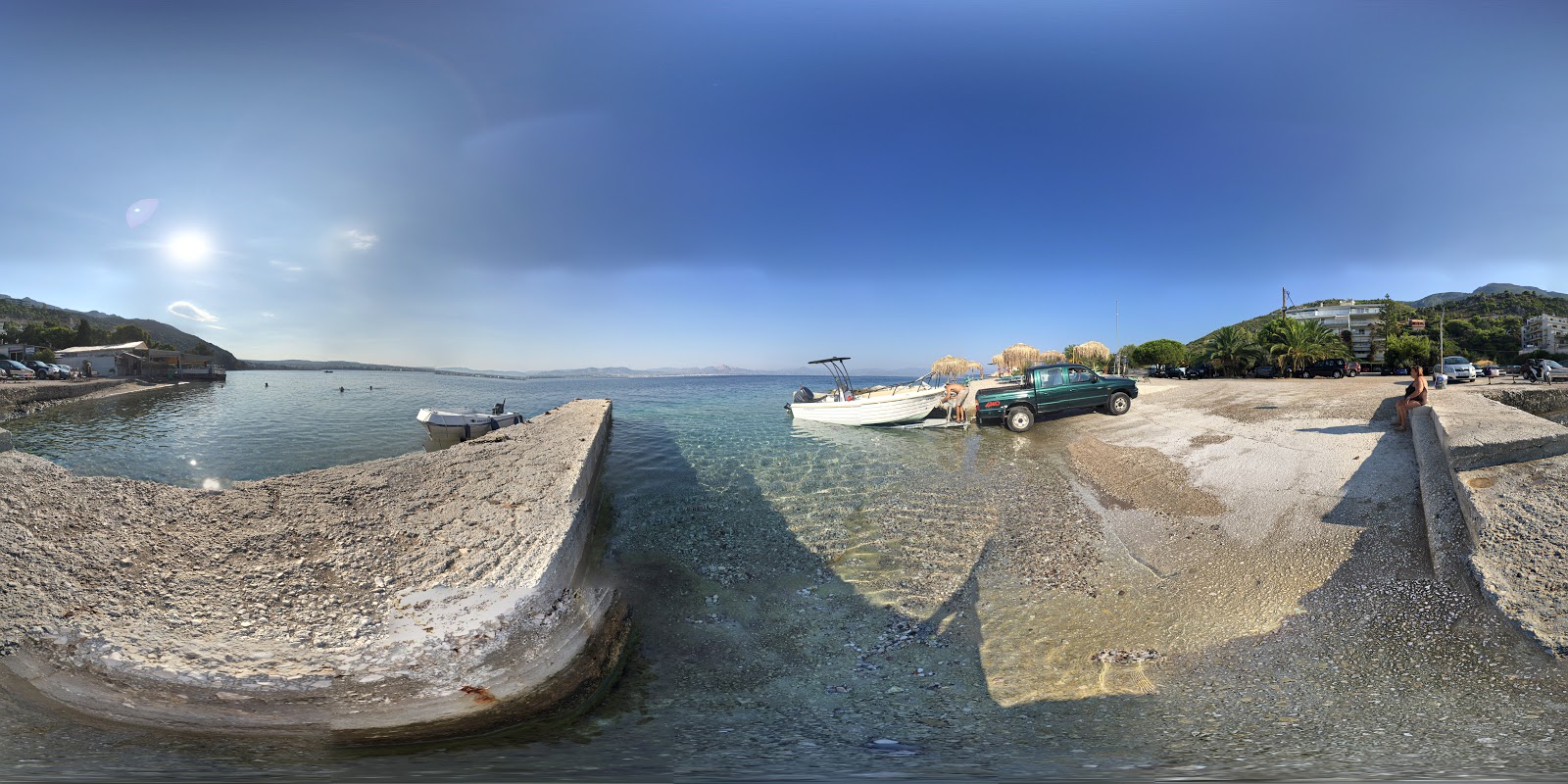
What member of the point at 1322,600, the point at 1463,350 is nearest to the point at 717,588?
the point at 1322,600

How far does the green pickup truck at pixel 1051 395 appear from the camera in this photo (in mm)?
15062

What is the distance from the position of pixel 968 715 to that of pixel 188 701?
446 cm

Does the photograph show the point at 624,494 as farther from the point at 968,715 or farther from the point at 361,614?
the point at 968,715

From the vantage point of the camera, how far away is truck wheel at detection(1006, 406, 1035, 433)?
1485 cm

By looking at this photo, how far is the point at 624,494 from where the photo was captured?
10.4 meters

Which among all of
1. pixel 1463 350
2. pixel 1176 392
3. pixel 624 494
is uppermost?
pixel 1463 350

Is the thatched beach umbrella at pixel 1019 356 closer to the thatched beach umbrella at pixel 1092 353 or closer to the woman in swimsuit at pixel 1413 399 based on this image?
the thatched beach umbrella at pixel 1092 353

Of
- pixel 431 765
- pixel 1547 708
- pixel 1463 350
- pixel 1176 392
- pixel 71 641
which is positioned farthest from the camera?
pixel 1463 350

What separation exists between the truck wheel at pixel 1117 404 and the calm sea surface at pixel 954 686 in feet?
31.4

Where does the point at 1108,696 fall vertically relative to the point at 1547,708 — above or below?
below

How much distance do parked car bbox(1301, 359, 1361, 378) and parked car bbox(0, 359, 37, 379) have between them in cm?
7902

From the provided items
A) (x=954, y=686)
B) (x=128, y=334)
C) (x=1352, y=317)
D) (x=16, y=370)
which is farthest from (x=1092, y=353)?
(x=128, y=334)

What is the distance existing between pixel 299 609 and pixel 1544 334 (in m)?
71.1

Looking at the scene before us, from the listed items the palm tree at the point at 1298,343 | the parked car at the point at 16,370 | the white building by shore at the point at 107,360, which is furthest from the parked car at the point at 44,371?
the palm tree at the point at 1298,343
